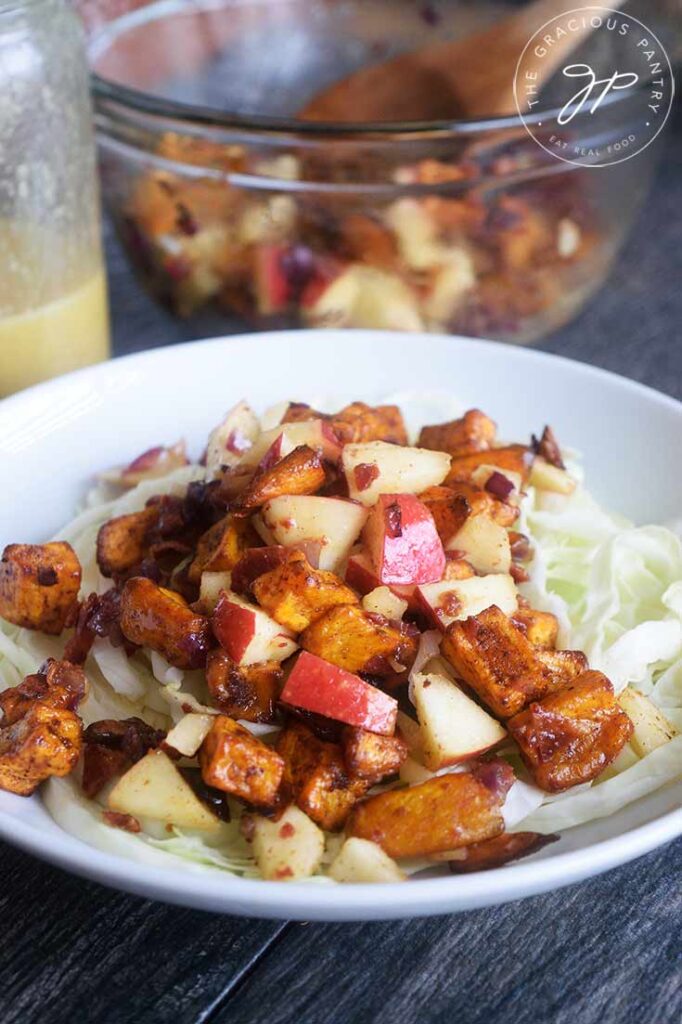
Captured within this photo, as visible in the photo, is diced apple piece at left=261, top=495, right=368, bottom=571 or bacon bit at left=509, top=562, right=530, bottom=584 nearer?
diced apple piece at left=261, top=495, right=368, bottom=571

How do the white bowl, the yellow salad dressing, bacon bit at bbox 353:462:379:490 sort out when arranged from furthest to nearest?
the yellow salad dressing, the white bowl, bacon bit at bbox 353:462:379:490

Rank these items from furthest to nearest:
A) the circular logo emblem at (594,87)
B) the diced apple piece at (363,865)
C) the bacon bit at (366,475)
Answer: the circular logo emblem at (594,87), the bacon bit at (366,475), the diced apple piece at (363,865)

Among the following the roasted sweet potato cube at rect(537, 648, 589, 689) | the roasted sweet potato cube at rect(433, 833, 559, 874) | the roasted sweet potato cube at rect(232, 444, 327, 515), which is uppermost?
the roasted sweet potato cube at rect(232, 444, 327, 515)

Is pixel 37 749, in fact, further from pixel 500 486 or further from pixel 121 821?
pixel 500 486

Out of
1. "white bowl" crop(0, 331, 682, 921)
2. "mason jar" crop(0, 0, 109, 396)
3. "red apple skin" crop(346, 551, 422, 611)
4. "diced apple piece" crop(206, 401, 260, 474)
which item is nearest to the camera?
"red apple skin" crop(346, 551, 422, 611)

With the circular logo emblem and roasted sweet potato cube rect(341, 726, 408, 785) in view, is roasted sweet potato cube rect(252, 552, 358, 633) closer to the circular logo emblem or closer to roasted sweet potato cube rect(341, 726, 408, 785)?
roasted sweet potato cube rect(341, 726, 408, 785)

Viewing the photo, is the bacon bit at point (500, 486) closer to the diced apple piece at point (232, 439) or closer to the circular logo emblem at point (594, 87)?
the diced apple piece at point (232, 439)

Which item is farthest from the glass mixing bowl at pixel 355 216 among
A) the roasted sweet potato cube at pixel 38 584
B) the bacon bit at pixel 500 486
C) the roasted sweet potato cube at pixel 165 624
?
the roasted sweet potato cube at pixel 165 624

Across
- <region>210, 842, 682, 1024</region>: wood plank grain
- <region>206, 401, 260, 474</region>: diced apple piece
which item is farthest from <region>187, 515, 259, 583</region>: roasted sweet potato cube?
<region>210, 842, 682, 1024</region>: wood plank grain
